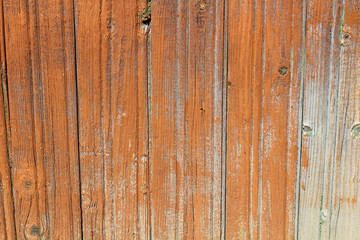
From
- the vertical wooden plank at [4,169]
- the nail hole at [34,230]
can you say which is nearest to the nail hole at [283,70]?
the vertical wooden plank at [4,169]

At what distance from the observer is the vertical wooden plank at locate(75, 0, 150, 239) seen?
1452 millimetres

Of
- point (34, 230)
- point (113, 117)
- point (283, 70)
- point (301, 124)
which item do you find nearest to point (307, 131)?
point (301, 124)

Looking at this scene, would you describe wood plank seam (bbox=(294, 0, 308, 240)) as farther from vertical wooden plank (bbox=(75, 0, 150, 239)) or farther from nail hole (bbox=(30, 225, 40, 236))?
nail hole (bbox=(30, 225, 40, 236))

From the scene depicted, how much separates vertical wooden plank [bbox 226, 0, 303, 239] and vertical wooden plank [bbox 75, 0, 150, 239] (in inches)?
16.0

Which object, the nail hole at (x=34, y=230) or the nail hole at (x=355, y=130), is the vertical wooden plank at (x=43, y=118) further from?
the nail hole at (x=355, y=130)

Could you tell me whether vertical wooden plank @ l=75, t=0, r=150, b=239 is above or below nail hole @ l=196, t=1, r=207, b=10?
below

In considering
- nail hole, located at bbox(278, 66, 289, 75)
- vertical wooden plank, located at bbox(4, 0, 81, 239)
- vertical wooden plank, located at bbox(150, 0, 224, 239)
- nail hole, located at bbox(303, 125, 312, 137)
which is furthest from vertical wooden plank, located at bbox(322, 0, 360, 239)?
vertical wooden plank, located at bbox(4, 0, 81, 239)

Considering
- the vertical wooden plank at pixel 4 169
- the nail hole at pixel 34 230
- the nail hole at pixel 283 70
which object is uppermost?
the nail hole at pixel 283 70

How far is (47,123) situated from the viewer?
148 centimetres

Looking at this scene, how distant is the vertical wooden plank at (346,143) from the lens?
1.48 metres

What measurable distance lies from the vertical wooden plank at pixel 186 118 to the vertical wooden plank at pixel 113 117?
0.06 m

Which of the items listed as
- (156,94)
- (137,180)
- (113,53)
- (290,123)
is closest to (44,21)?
(113,53)

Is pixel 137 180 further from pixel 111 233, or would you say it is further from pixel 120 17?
pixel 120 17


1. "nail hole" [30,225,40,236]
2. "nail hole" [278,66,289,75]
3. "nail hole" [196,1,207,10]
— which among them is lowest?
"nail hole" [30,225,40,236]
